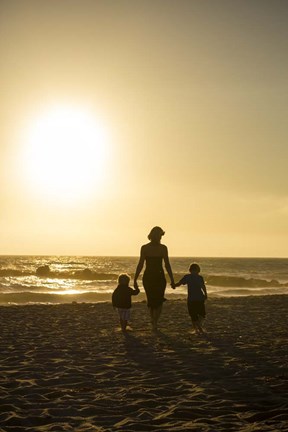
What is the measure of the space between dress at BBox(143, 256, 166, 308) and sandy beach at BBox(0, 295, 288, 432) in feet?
2.97

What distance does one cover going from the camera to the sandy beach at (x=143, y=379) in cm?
531

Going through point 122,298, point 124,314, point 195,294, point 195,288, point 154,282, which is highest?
point 154,282

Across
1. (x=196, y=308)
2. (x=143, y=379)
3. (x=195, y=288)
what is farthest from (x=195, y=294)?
(x=143, y=379)

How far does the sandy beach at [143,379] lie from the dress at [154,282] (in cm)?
90

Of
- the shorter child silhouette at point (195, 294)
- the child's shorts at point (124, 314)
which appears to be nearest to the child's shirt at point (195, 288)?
the shorter child silhouette at point (195, 294)

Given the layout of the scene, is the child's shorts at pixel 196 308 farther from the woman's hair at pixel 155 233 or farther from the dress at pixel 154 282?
the woman's hair at pixel 155 233

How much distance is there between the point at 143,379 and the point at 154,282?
14.0 feet

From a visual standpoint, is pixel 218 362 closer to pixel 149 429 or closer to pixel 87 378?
pixel 87 378

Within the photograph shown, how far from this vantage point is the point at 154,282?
11.4 m

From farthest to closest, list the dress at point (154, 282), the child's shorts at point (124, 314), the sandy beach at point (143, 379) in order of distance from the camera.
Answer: the child's shorts at point (124, 314) → the dress at point (154, 282) → the sandy beach at point (143, 379)

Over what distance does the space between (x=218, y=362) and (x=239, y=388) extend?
5.98 feet

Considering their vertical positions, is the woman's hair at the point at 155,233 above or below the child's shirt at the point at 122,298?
above

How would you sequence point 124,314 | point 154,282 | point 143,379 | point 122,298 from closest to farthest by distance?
point 143,379 < point 154,282 < point 122,298 < point 124,314

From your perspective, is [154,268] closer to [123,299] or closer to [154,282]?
[154,282]
